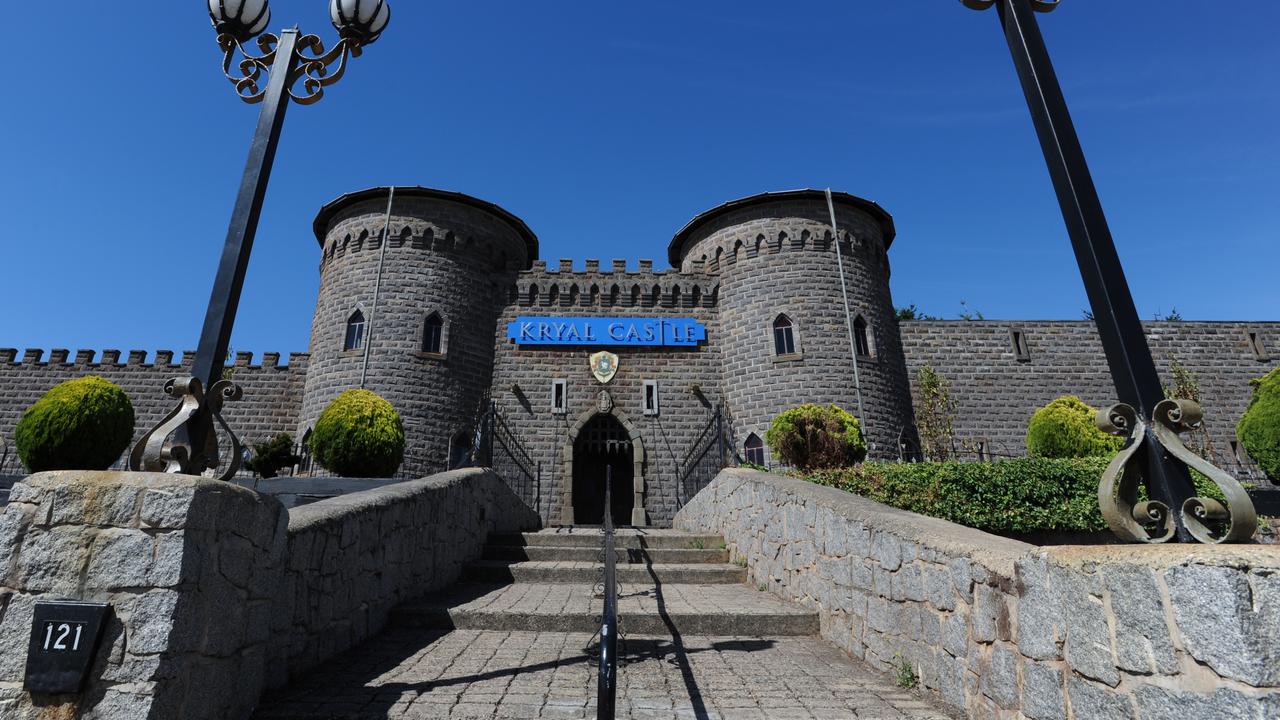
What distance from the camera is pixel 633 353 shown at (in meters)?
18.0

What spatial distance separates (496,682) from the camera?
368 cm

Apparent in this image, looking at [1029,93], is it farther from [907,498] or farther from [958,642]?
[907,498]

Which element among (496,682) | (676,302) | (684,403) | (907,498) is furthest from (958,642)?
(676,302)

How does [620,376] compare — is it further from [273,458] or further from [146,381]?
[146,381]

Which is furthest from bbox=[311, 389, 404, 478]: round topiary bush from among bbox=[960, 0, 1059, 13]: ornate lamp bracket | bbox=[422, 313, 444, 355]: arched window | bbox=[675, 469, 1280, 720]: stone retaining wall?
bbox=[960, 0, 1059, 13]: ornate lamp bracket

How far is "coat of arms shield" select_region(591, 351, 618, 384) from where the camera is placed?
17672 mm

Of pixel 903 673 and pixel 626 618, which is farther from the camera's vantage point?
pixel 626 618

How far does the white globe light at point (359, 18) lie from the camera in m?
4.38

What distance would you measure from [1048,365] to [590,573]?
60.9 feet

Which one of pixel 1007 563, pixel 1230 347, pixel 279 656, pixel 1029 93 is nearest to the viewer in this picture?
pixel 1007 563

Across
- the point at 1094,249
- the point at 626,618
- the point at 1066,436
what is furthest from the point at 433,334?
the point at 1094,249

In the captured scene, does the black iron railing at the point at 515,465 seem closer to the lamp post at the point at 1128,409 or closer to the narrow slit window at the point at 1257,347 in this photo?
the lamp post at the point at 1128,409

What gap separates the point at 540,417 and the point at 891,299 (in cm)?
1142

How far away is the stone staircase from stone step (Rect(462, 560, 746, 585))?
0.04ft
